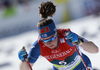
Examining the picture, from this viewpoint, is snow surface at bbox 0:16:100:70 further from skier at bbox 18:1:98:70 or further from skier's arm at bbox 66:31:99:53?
skier's arm at bbox 66:31:99:53

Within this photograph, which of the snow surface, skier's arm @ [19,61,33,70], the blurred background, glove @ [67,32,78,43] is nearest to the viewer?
glove @ [67,32,78,43]

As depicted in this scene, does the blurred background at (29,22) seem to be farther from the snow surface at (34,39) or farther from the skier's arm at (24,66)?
the skier's arm at (24,66)

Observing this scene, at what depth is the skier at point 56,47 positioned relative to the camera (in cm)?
288

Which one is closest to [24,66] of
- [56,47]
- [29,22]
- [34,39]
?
[56,47]

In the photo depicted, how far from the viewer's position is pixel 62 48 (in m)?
3.06

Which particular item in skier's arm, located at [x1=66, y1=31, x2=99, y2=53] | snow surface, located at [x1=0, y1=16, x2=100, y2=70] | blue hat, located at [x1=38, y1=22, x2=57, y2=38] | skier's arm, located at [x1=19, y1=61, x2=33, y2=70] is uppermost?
blue hat, located at [x1=38, y1=22, x2=57, y2=38]

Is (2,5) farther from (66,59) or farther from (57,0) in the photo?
(66,59)

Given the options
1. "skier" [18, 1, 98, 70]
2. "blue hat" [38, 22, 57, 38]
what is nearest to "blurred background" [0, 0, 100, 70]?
"skier" [18, 1, 98, 70]

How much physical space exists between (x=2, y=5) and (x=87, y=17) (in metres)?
3.75

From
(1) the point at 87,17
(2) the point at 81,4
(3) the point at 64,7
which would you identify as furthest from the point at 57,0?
(1) the point at 87,17

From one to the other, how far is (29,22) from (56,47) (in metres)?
5.56

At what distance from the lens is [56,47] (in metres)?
3.03

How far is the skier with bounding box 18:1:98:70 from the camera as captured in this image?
114 inches

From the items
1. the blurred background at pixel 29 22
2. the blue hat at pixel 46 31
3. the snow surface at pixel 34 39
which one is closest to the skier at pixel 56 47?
the blue hat at pixel 46 31
